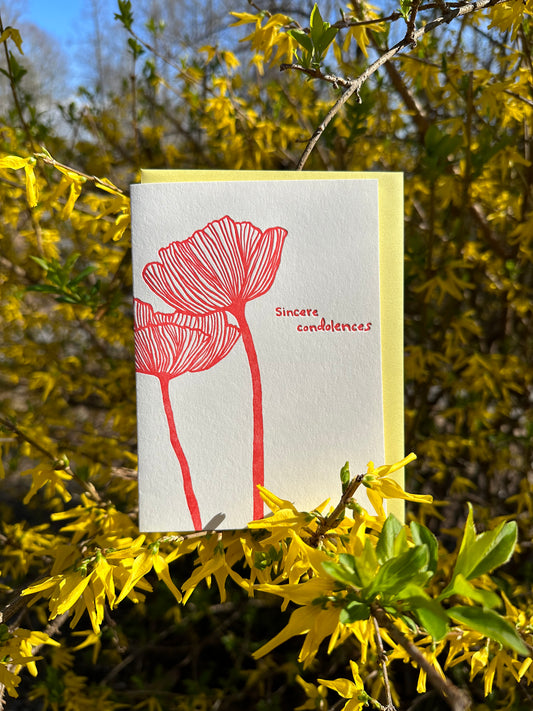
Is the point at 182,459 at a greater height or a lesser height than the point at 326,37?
lesser

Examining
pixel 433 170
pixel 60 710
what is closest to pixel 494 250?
pixel 433 170

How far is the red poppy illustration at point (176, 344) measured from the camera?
0.62 metres

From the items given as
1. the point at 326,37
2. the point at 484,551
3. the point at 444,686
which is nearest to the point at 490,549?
the point at 484,551

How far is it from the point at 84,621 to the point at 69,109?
164 cm

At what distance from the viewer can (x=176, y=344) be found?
62 centimetres

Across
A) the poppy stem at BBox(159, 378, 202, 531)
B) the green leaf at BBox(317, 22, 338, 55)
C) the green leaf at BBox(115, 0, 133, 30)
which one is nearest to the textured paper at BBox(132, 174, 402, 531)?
the poppy stem at BBox(159, 378, 202, 531)

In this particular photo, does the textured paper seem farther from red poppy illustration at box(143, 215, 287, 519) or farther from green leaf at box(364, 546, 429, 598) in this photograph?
green leaf at box(364, 546, 429, 598)

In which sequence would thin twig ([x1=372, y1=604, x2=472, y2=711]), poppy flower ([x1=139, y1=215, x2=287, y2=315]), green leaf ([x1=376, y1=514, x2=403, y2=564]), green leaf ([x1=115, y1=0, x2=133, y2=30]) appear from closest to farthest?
thin twig ([x1=372, y1=604, x2=472, y2=711]) → green leaf ([x1=376, y1=514, x2=403, y2=564]) → poppy flower ([x1=139, y1=215, x2=287, y2=315]) → green leaf ([x1=115, y1=0, x2=133, y2=30])

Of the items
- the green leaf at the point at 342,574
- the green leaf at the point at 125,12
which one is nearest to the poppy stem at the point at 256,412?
the green leaf at the point at 342,574

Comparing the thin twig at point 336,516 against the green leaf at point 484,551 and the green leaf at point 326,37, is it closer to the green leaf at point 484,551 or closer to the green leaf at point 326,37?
the green leaf at point 484,551

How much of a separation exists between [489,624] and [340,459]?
274 millimetres

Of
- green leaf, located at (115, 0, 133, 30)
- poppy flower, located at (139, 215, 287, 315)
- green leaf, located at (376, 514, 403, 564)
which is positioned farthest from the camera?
green leaf, located at (115, 0, 133, 30)

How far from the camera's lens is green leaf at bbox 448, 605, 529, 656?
353mm

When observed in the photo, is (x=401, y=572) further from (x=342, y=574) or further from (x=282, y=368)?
(x=282, y=368)
